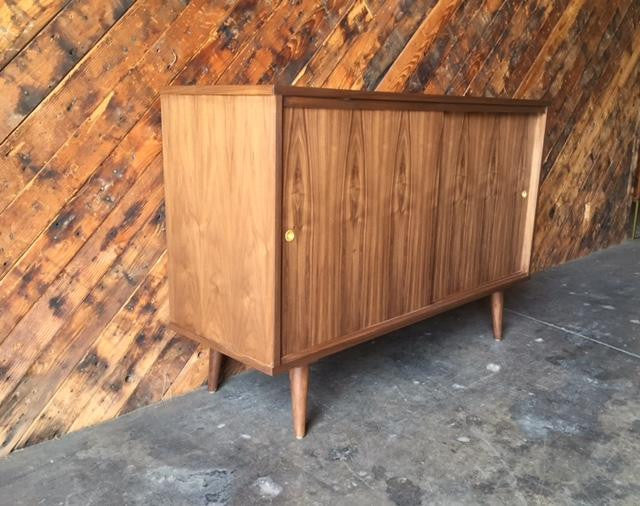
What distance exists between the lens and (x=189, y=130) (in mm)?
1669

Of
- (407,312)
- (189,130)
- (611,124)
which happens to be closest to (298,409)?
(407,312)

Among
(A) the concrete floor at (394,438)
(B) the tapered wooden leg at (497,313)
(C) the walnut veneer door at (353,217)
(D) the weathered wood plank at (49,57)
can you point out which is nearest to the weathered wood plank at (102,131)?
(D) the weathered wood plank at (49,57)

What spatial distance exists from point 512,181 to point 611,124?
1.84 meters

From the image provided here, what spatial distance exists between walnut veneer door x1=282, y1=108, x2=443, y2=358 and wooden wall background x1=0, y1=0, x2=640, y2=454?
1.61ft

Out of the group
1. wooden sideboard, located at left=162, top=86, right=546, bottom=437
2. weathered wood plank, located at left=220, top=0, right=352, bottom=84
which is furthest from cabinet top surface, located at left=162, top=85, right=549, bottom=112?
weathered wood plank, located at left=220, top=0, right=352, bottom=84

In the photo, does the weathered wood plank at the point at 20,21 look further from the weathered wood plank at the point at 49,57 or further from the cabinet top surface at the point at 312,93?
the cabinet top surface at the point at 312,93

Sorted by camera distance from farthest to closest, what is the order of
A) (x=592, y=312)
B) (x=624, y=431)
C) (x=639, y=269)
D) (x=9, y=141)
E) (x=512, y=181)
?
(x=639, y=269), (x=592, y=312), (x=512, y=181), (x=624, y=431), (x=9, y=141)

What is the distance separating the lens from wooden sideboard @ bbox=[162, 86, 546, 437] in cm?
151

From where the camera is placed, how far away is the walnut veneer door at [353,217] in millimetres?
1546

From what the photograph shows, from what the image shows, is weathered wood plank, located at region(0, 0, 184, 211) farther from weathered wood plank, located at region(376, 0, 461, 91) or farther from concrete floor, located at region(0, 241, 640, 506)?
weathered wood plank, located at region(376, 0, 461, 91)

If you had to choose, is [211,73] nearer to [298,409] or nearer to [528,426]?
[298,409]

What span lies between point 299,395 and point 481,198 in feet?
3.17

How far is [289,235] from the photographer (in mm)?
1535

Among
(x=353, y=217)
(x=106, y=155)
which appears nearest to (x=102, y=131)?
(x=106, y=155)
